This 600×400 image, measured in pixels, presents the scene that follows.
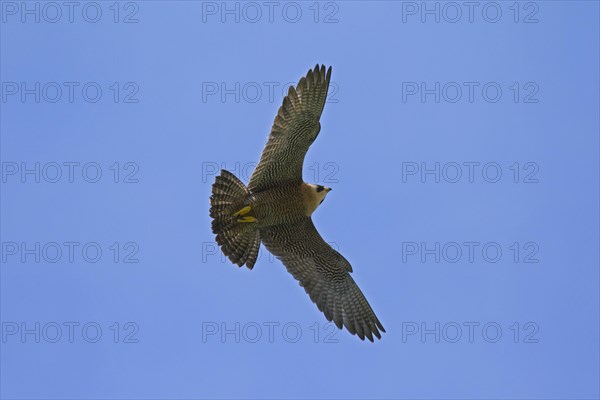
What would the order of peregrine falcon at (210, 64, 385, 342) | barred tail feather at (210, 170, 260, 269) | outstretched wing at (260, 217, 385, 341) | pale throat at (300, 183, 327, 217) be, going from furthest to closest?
outstretched wing at (260, 217, 385, 341)
pale throat at (300, 183, 327, 217)
peregrine falcon at (210, 64, 385, 342)
barred tail feather at (210, 170, 260, 269)

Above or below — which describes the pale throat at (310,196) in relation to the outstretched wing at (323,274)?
above

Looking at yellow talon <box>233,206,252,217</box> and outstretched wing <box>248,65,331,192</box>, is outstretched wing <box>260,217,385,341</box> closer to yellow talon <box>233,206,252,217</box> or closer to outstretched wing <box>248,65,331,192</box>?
yellow talon <box>233,206,252,217</box>

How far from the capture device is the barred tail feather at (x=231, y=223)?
1517 cm

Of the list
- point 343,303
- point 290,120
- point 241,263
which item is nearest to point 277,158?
point 290,120

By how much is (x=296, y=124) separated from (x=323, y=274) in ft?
9.22

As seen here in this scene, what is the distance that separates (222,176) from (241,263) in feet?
4.77

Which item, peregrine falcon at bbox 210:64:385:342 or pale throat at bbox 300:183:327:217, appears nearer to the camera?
peregrine falcon at bbox 210:64:385:342

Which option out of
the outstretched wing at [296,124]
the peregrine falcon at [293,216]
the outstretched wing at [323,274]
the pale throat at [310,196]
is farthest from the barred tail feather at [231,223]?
the pale throat at [310,196]

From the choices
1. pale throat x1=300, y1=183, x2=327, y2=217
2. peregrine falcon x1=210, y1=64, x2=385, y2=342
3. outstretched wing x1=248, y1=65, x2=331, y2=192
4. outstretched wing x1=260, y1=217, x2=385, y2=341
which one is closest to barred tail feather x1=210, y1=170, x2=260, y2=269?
peregrine falcon x1=210, y1=64, x2=385, y2=342

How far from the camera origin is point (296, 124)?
15312 millimetres

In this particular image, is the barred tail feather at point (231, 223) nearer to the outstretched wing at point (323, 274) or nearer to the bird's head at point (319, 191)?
the outstretched wing at point (323, 274)

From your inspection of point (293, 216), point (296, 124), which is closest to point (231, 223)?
point (293, 216)

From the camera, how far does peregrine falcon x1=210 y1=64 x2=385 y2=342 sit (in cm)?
1527

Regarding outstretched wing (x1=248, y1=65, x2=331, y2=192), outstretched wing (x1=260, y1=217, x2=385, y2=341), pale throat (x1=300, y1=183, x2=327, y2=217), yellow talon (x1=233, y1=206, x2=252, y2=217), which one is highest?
outstretched wing (x1=248, y1=65, x2=331, y2=192)
